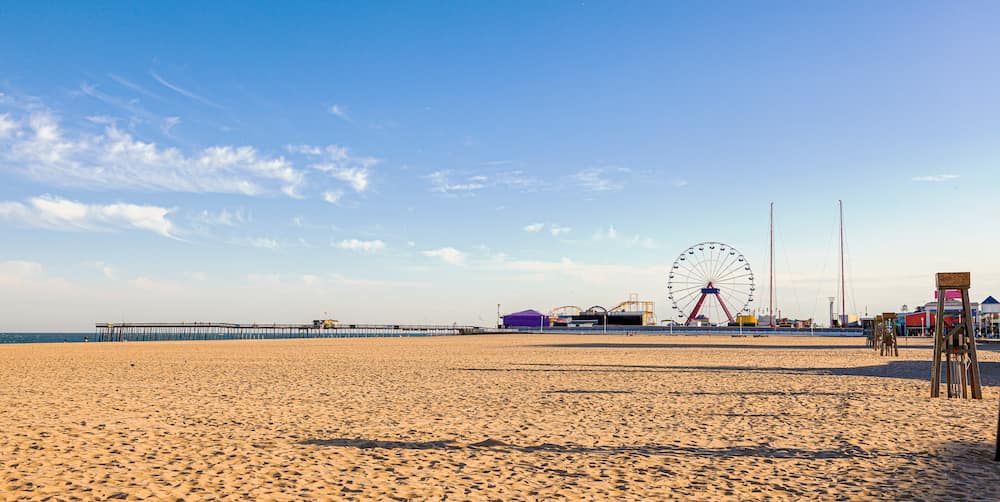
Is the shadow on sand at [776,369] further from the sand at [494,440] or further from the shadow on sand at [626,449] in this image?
the shadow on sand at [626,449]

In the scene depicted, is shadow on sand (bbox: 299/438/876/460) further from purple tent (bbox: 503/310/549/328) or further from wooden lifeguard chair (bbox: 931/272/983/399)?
purple tent (bbox: 503/310/549/328)

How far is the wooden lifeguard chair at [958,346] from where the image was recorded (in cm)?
1188

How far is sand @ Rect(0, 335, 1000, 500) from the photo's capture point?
6.02 meters

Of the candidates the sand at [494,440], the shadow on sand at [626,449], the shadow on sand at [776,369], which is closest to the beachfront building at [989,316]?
the shadow on sand at [776,369]

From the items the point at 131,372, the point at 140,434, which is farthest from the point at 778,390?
the point at 131,372

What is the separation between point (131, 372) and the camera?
1844cm

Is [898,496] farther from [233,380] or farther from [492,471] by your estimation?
[233,380]

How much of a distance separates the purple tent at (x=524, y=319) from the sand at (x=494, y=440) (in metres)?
110

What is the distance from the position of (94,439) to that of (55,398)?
16.6ft

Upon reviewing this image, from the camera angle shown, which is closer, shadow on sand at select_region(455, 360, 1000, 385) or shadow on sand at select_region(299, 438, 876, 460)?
shadow on sand at select_region(299, 438, 876, 460)

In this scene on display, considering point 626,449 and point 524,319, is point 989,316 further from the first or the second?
point 524,319

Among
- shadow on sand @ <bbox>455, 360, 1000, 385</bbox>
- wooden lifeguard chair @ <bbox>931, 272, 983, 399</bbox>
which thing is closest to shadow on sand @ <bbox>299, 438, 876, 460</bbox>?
wooden lifeguard chair @ <bbox>931, 272, 983, 399</bbox>

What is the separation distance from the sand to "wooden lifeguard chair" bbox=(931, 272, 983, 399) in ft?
1.45

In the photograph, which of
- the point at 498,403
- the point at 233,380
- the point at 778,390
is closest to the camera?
the point at 498,403
